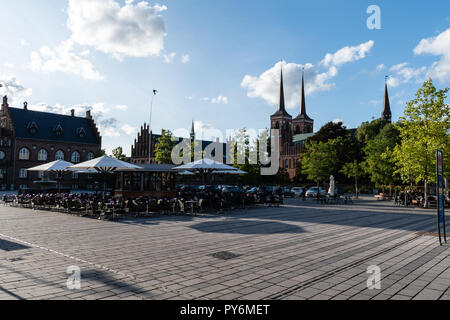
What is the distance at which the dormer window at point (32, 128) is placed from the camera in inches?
2177

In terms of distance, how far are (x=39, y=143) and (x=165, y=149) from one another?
80.3ft

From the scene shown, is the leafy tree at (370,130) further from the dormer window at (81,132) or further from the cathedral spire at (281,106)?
the dormer window at (81,132)

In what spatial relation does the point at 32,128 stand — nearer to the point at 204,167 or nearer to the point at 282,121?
the point at 204,167

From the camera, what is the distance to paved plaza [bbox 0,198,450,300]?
17.1 feet

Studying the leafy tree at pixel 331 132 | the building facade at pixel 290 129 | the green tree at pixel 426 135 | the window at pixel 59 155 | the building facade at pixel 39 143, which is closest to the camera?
the green tree at pixel 426 135

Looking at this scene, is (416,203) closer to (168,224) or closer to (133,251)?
(168,224)

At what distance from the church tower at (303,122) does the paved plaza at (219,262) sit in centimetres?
8641

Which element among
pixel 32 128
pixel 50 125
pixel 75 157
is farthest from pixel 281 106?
pixel 32 128

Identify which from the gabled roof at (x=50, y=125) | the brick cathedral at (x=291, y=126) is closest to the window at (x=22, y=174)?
the gabled roof at (x=50, y=125)

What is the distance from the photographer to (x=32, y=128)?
55750 mm

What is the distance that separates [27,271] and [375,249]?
853cm

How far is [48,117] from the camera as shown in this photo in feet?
196
